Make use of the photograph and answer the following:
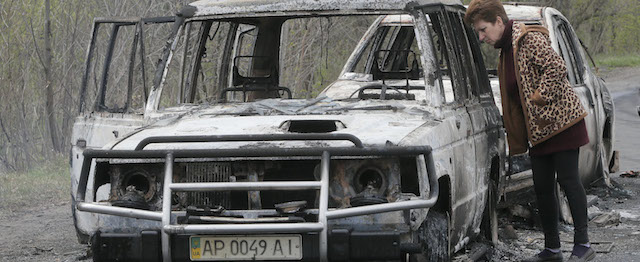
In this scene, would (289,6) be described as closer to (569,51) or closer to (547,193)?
(547,193)

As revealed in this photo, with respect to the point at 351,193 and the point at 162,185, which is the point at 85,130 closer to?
the point at 162,185

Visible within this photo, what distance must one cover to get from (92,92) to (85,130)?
958 centimetres

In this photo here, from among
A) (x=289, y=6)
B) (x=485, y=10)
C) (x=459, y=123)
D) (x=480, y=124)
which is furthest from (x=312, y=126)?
(x=480, y=124)

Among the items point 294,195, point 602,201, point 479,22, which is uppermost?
point 479,22

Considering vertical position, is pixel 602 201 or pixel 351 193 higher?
pixel 351 193

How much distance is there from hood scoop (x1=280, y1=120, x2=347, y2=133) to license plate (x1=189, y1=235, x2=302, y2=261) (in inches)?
39.4

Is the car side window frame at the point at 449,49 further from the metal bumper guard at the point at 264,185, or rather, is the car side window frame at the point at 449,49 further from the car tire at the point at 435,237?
the metal bumper guard at the point at 264,185

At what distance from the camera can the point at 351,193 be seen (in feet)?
17.6

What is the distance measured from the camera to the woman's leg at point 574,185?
21.9 feet

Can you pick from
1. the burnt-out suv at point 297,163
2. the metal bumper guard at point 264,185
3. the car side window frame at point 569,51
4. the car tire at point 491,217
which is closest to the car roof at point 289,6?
the burnt-out suv at point 297,163

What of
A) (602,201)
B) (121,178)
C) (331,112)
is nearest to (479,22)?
(331,112)

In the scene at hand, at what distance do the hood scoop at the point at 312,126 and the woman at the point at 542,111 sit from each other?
1307mm

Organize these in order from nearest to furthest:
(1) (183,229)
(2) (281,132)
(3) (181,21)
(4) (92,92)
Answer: (1) (183,229) < (2) (281,132) < (3) (181,21) < (4) (92,92)

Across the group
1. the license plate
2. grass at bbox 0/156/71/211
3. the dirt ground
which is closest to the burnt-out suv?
the license plate
